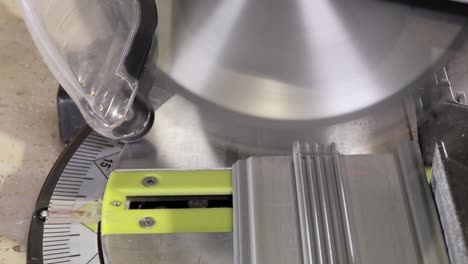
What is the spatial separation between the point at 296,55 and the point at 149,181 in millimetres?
361

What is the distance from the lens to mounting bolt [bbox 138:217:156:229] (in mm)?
679

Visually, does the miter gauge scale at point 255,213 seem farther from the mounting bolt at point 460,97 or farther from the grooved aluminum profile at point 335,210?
the mounting bolt at point 460,97

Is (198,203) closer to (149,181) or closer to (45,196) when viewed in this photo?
(149,181)

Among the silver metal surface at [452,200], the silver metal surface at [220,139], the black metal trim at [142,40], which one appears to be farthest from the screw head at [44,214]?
the silver metal surface at [452,200]

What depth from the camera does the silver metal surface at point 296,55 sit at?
892mm

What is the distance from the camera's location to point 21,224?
0.84 m

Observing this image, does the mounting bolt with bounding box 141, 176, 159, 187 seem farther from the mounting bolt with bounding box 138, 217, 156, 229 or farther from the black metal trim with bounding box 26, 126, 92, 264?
the black metal trim with bounding box 26, 126, 92, 264

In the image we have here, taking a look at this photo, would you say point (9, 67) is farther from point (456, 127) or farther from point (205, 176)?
point (456, 127)

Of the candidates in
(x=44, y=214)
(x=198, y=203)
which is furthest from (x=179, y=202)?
(x=44, y=214)

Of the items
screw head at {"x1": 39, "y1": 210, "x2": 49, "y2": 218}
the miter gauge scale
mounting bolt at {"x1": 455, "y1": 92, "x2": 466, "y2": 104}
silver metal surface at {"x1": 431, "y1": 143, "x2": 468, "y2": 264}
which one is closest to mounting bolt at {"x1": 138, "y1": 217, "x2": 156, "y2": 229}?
A: the miter gauge scale

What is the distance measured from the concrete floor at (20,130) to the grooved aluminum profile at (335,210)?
0.40m

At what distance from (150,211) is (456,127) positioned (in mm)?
412

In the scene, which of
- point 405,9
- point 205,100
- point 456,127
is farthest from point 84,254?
point 405,9

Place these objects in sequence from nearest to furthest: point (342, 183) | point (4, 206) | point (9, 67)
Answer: point (342, 183)
point (4, 206)
point (9, 67)
